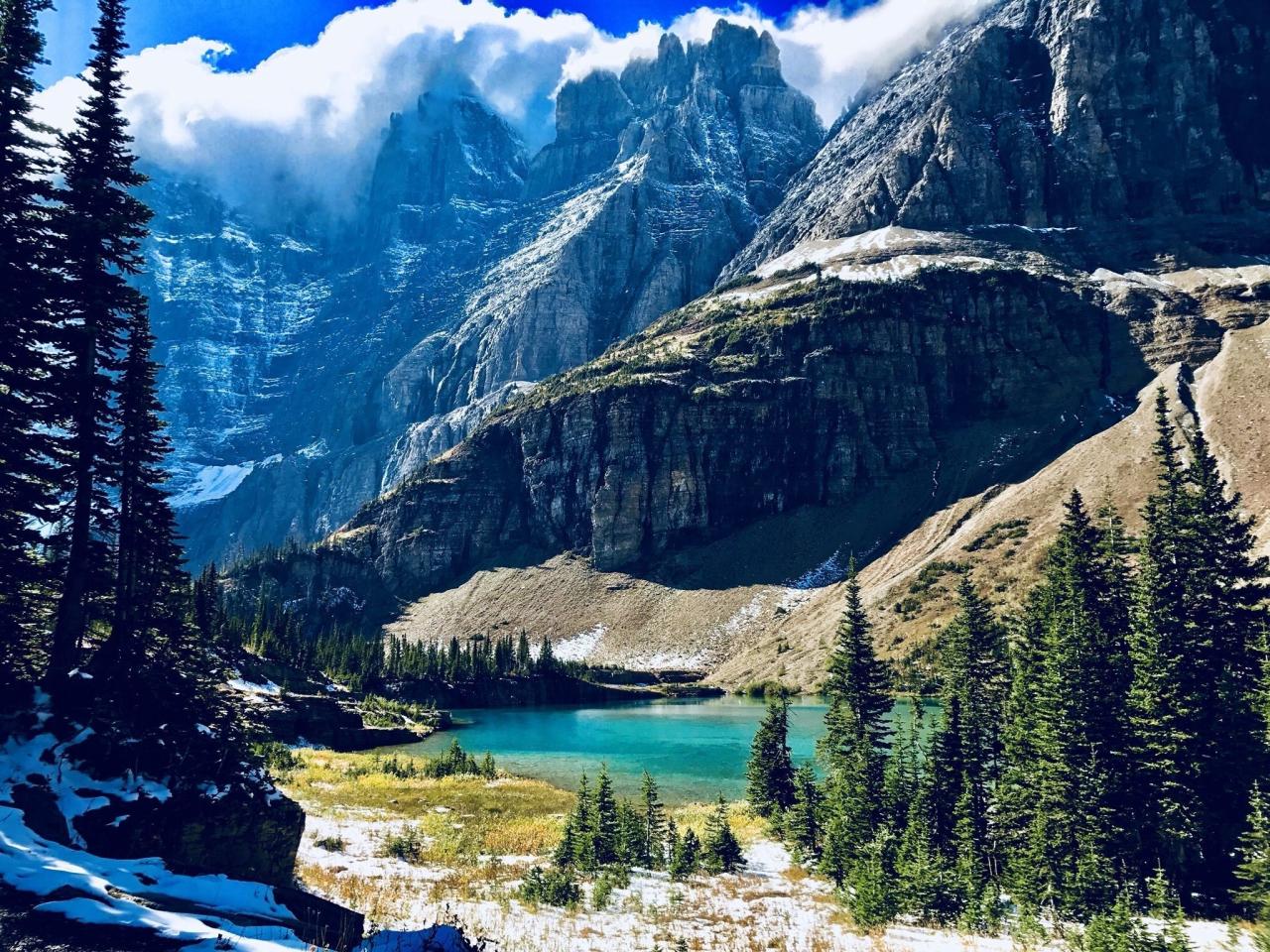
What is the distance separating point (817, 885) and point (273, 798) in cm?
1763

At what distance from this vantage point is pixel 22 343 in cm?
2050

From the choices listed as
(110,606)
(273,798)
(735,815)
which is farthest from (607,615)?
(273,798)

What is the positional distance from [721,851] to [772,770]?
42.6 feet

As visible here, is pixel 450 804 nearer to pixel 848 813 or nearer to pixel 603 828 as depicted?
pixel 603 828

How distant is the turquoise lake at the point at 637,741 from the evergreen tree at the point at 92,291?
35.7 metres

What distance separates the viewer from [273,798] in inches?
697

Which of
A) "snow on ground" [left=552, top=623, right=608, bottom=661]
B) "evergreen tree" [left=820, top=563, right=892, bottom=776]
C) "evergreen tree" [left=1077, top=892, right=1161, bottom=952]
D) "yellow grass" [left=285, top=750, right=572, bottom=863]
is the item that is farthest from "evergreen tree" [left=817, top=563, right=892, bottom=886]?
"snow on ground" [left=552, top=623, right=608, bottom=661]

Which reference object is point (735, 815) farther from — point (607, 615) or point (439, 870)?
point (607, 615)

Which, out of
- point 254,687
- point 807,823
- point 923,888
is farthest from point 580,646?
point 923,888

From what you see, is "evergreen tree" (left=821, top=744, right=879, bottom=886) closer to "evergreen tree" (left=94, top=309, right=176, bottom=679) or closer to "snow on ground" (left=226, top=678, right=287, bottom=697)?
"evergreen tree" (left=94, top=309, right=176, bottom=679)

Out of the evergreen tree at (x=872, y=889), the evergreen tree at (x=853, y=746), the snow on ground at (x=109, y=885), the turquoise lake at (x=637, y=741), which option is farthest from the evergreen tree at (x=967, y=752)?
the turquoise lake at (x=637, y=741)

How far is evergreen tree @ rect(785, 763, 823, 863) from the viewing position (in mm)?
30234

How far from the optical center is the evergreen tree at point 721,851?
1070 inches

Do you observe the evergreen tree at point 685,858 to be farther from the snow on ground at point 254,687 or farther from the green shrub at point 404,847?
the snow on ground at point 254,687
